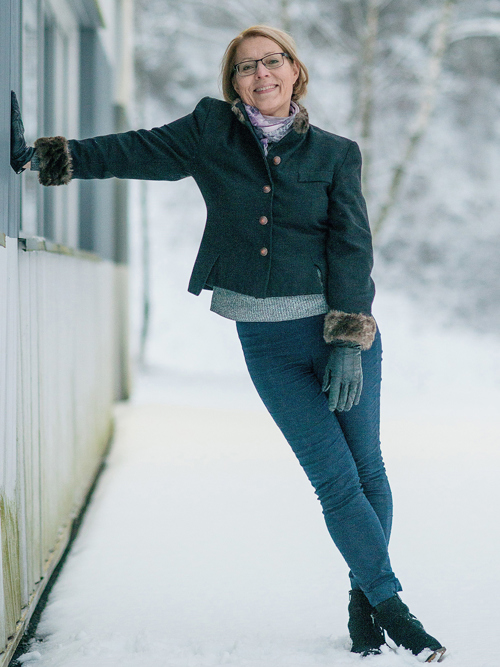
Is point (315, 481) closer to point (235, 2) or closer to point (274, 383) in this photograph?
point (274, 383)

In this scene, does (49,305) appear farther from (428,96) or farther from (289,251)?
(428,96)

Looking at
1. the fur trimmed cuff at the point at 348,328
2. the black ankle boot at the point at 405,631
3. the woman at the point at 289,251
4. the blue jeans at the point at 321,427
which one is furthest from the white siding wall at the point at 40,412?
the black ankle boot at the point at 405,631

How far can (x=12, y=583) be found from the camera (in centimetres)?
170

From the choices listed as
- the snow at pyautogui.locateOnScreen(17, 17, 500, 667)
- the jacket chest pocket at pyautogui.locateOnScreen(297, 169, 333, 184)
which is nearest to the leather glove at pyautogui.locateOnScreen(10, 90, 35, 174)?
the jacket chest pocket at pyautogui.locateOnScreen(297, 169, 333, 184)

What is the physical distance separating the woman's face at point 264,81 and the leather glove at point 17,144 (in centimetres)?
45

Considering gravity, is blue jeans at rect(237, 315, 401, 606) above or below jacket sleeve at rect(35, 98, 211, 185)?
below

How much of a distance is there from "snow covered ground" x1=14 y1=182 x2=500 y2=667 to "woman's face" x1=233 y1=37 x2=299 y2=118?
45.3 inches

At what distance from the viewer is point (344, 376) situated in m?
1.56

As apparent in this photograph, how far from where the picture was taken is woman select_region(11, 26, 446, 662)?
5.16ft

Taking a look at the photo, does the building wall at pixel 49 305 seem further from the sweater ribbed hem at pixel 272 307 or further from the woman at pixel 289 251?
the sweater ribbed hem at pixel 272 307

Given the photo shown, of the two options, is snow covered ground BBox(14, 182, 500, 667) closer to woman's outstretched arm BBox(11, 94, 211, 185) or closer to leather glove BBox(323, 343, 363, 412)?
leather glove BBox(323, 343, 363, 412)

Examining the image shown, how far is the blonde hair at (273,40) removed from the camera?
1.61m

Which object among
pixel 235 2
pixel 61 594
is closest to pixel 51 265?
pixel 61 594

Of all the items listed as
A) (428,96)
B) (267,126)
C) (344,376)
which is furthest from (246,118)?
(428,96)
